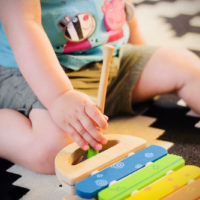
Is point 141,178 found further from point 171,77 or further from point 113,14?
point 113,14

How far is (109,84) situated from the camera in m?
0.88

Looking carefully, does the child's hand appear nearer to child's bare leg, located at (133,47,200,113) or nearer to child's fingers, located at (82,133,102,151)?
child's fingers, located at (82,133,102,151)

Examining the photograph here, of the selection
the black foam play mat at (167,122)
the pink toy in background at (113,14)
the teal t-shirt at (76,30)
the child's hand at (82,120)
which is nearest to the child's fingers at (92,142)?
the child's hand at (82,120)

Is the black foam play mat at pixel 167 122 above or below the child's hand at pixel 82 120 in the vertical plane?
below

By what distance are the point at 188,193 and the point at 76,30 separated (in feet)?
1.59

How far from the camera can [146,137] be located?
809 mm

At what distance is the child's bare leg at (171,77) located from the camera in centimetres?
85

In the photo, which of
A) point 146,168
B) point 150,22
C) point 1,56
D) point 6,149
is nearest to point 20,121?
point 6,149

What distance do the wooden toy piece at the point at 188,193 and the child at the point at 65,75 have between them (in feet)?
0.59

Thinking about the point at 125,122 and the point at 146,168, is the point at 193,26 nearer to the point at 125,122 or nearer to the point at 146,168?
the point at 125,122

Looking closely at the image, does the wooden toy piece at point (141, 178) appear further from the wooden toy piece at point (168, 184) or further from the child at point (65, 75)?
the child at point (65, 75)

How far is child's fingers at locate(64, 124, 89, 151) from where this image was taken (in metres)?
0.63

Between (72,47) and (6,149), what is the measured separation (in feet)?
0.90

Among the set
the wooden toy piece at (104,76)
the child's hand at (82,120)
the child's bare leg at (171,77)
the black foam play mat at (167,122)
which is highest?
the wooden toy piece at (104,76)
